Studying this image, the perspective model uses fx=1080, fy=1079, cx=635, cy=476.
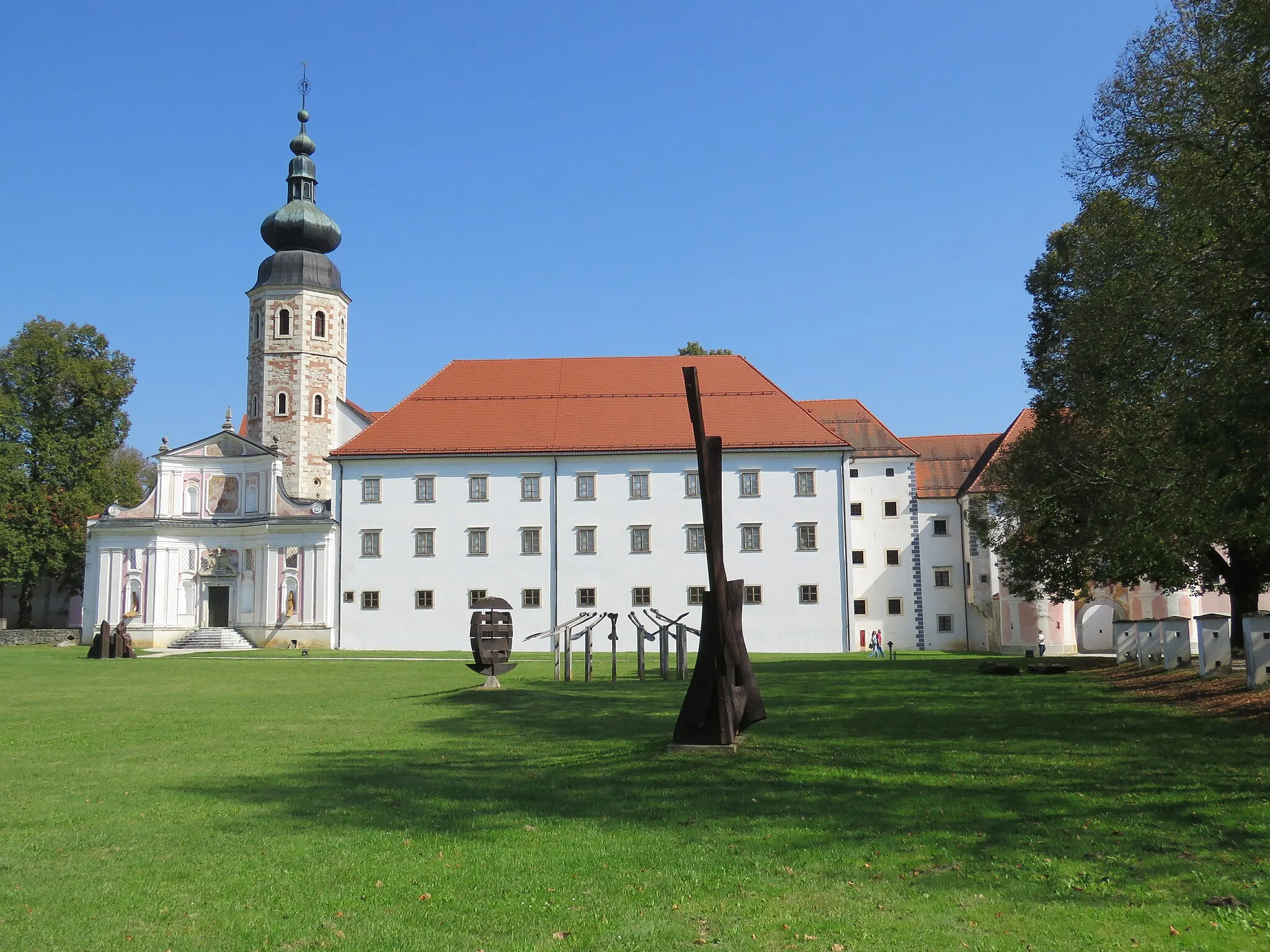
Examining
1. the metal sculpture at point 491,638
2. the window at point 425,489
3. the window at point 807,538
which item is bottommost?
the metal sculpture at point 491,638

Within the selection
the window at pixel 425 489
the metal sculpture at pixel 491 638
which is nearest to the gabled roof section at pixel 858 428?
the window at pixel 425 489

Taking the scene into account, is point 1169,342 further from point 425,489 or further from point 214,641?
point 214,641

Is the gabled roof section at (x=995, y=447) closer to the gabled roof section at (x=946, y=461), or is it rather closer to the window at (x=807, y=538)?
the gabled roof section at (x=946, y=461)

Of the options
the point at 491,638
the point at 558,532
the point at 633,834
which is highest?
the point at 558,532

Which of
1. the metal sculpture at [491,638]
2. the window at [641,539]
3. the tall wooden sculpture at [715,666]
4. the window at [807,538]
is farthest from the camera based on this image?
the window at [641,539]

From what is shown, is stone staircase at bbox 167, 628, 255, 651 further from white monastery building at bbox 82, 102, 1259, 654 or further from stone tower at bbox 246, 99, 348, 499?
stone tower at bbox 246, 99, 348, 499

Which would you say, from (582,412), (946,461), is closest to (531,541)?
(582,412)

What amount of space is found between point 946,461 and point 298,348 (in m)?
36.4

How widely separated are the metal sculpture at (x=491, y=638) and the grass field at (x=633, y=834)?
21.1 ft

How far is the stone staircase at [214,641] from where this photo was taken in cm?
5044

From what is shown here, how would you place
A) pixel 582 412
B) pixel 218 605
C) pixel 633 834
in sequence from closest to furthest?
pixel 633 834
pixel 582 412
pixel 218 605

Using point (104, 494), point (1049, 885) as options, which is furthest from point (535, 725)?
point (104, 494)

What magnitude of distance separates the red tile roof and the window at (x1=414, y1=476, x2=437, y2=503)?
4.12 feet

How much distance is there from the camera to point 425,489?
5069 cm
